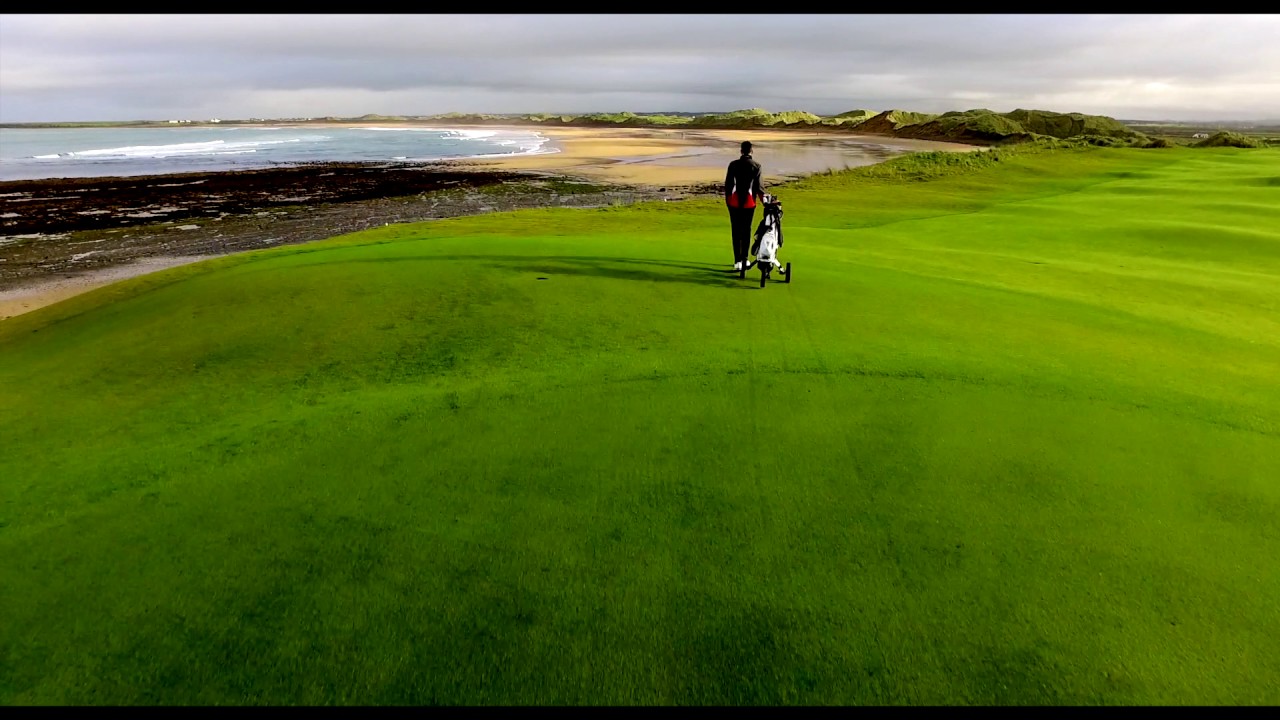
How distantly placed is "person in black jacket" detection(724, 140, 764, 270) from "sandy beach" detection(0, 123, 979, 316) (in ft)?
52.3

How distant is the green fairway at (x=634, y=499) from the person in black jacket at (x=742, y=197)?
877 millimetres

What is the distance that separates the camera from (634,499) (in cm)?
380

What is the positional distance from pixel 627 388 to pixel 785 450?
4.99ft

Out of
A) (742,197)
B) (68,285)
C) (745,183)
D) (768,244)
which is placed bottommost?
(68,285)

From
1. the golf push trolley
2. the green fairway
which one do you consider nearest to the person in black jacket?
the golf push trolley

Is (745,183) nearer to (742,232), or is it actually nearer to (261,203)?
(742,232)

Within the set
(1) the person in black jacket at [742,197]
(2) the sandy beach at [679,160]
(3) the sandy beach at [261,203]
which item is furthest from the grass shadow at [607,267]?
(2) the sandy beach at [679,160]

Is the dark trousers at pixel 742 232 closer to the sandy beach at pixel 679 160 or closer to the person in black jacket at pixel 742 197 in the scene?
the person in black jacket at pixel 742 197

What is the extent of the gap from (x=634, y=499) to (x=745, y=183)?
6329mm

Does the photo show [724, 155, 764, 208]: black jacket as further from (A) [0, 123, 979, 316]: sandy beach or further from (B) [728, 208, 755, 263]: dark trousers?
(A) [0, 123, 979, 316]: sandy beach

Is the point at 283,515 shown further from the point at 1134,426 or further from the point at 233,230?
the point at 233,230

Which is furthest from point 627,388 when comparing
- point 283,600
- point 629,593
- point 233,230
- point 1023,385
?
point 233,230

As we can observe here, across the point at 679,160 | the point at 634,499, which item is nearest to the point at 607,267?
the point at 634,499

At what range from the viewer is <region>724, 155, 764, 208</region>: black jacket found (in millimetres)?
8891
